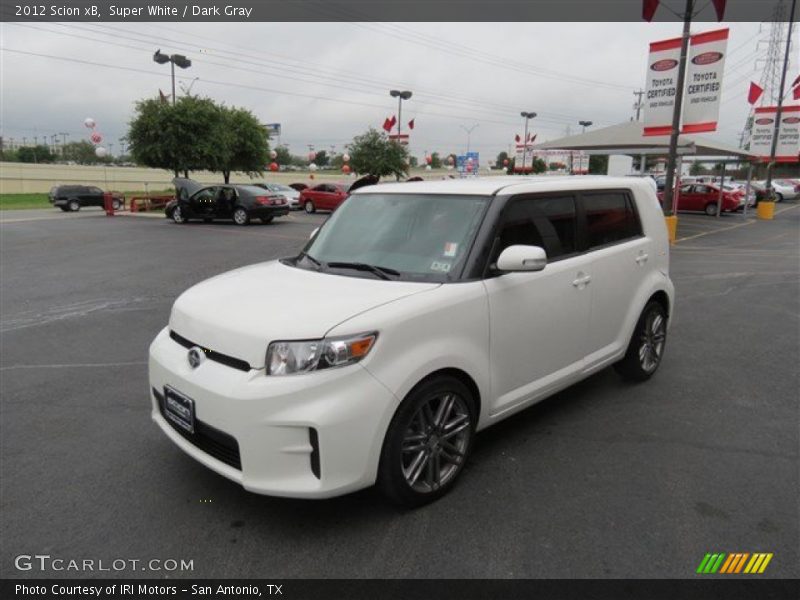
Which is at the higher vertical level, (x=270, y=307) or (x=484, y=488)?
(x=270, y=307)

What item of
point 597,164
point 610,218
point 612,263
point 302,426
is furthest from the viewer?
point 597,164

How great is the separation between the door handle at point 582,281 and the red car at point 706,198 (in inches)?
1095

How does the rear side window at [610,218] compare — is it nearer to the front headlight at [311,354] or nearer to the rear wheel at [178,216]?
the front headlight at [311,354]

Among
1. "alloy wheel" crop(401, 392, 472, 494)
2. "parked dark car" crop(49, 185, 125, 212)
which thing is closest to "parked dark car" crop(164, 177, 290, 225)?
"parked dark car" crop(49, 185, 125, 212)

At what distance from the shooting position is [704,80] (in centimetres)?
1540

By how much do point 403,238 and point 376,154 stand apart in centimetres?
4039

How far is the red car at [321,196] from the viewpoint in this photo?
28266mm

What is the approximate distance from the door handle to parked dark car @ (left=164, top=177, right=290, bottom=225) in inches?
734

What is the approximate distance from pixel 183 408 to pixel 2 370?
11.7 feet
